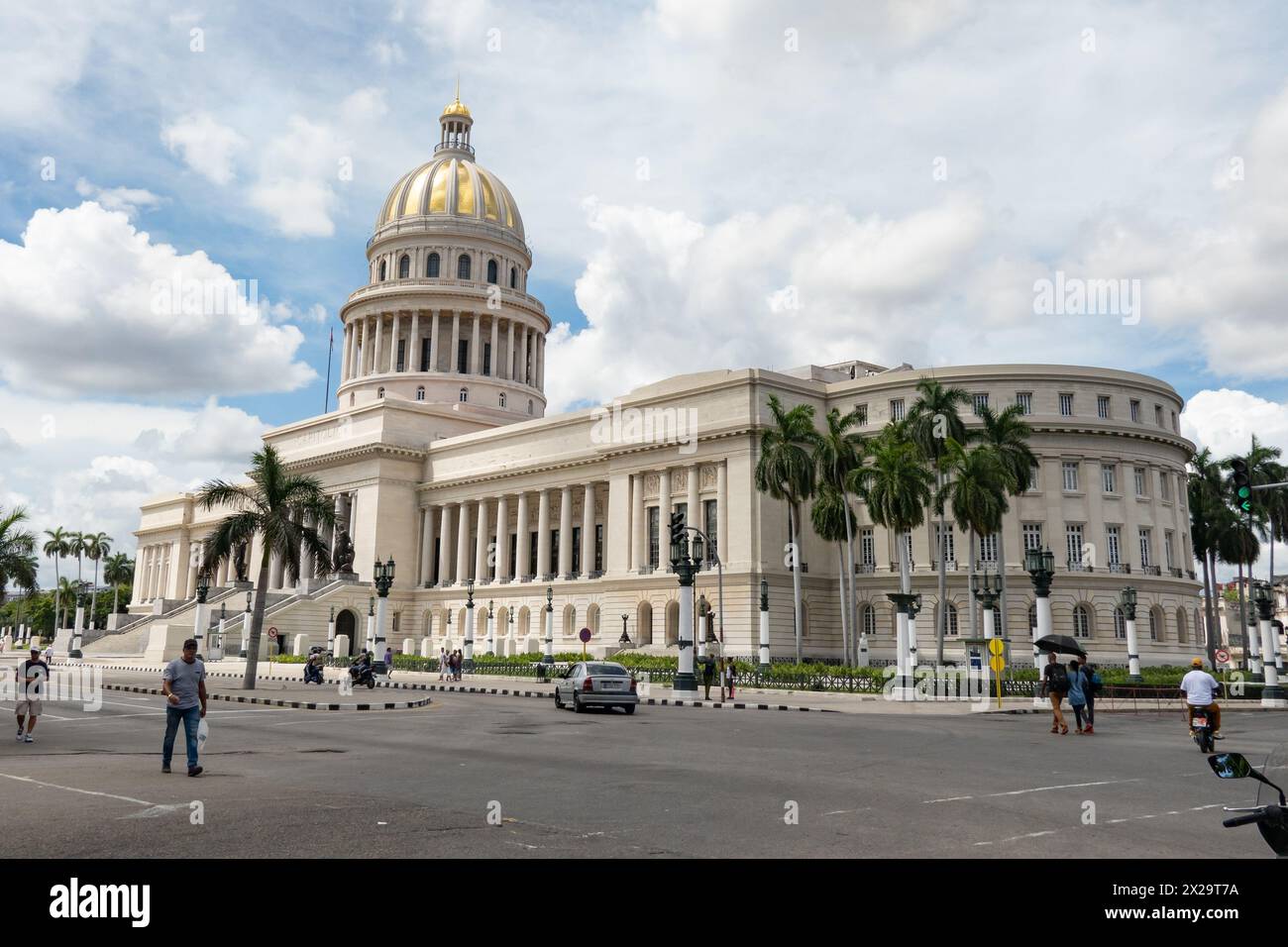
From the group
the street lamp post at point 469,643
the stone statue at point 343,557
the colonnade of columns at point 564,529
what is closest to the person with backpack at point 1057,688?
the street lamp post at point 469,643

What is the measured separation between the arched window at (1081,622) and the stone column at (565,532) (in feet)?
105

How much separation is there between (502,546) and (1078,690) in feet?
182

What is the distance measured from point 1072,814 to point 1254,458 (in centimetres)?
7399

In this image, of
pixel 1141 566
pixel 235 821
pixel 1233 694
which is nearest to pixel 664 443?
pixel 1141 566

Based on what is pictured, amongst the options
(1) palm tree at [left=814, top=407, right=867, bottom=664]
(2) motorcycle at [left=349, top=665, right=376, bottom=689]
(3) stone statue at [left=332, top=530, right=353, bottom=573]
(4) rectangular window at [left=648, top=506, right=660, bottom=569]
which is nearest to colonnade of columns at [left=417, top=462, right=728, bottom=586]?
(4) rectangular window at [left=648, top=506, right=660, bottom=569]

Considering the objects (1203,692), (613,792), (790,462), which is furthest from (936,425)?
(613,792)

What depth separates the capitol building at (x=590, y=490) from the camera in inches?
2248

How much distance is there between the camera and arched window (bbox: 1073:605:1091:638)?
5553cm

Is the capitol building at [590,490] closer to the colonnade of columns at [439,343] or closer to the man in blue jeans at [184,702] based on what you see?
the colonnade of columns at [439,343]

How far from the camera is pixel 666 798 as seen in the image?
38.0 ft

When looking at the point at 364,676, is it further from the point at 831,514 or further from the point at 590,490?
the point at 590,490

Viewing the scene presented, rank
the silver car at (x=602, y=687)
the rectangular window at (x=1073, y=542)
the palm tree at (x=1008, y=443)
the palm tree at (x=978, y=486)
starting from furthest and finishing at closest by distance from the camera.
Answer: the rectangular window at (x=1073, y=542), the palm tree at (x=1008, y=443), the palm tree at (x=978, y=486), the silver car at (x=602, y=687)

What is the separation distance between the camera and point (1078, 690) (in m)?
22.9

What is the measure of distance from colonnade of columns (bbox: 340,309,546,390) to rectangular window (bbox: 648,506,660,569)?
32480 mm
